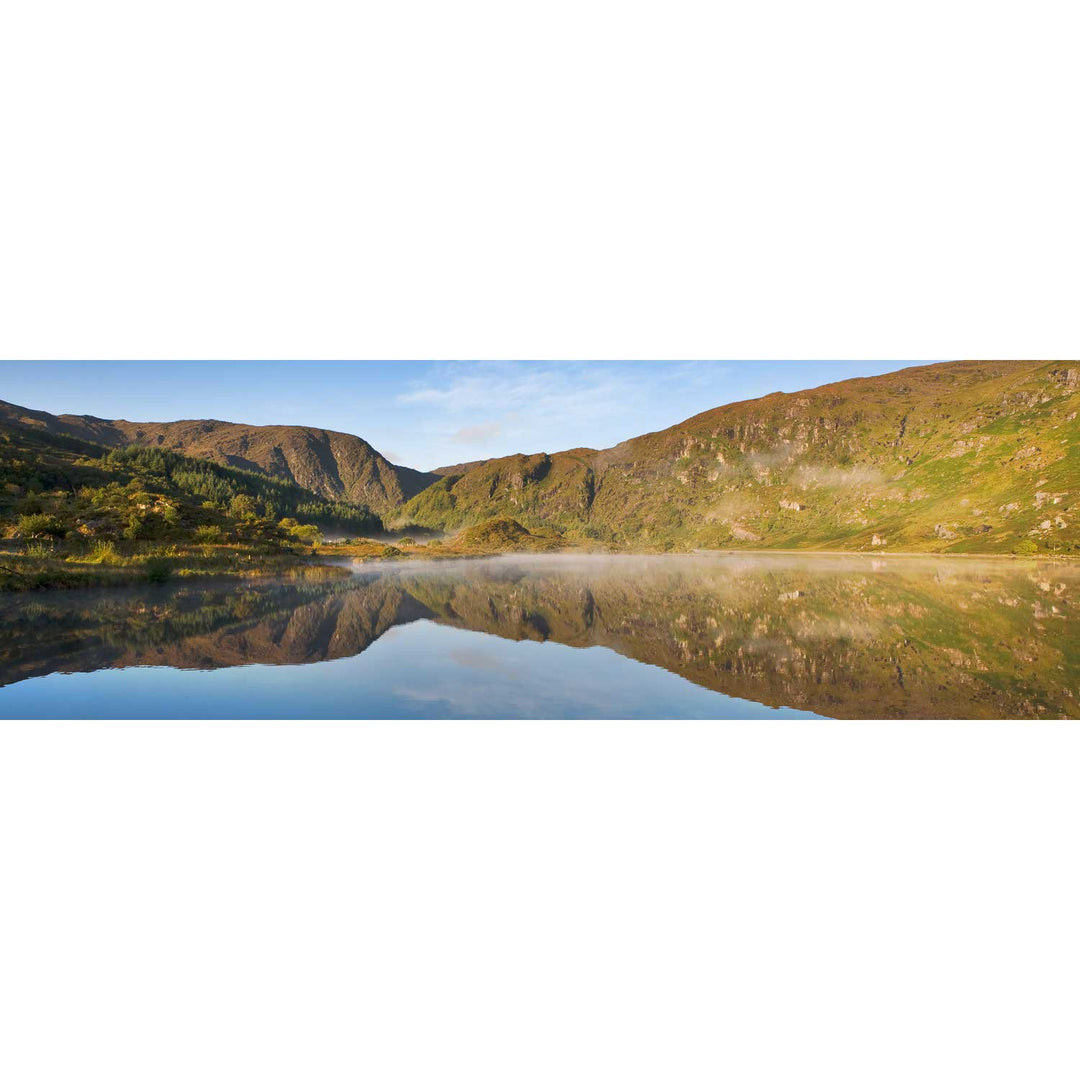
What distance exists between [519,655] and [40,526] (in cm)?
1659

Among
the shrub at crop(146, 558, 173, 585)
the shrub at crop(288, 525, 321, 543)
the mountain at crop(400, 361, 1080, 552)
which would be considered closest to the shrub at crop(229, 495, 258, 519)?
the shrub at crop(288, 525, 321, 543)

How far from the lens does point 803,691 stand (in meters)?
7.90

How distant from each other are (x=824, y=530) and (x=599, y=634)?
9346 centimetres

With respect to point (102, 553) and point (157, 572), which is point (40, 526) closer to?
point (102, 553)

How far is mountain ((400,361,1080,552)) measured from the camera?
3225cm

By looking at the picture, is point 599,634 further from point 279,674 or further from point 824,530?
point 824,530

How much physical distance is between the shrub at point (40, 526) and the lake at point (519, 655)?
5925 mm

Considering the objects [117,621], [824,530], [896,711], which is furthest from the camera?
[824,530]

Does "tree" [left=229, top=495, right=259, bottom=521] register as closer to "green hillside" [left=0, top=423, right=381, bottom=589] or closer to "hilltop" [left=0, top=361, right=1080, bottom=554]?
"green hillside" [left=0, top=423, right=381, bottom=589]

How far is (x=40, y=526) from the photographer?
16.4 meters

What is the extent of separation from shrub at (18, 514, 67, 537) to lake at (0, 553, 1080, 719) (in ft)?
19.4

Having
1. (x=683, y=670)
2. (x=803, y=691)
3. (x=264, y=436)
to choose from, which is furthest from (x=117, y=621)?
(x=264, y=436)

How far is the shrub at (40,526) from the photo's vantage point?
53.2 feet

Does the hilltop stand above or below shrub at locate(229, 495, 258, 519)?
above
